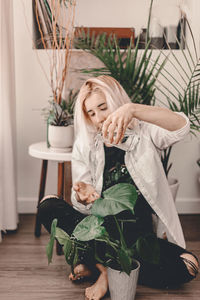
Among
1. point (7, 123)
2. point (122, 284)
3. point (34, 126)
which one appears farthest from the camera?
point (34, 126)

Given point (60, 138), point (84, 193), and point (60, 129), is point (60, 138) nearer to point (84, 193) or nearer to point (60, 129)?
point (60, 129)

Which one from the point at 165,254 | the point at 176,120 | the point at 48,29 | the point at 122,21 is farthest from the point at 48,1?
the point at 165,254

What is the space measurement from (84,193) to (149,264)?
447 millimetres

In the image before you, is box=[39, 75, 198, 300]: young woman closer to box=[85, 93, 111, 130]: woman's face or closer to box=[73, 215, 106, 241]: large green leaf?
box=[85, 93, 111, 130]: woman's face

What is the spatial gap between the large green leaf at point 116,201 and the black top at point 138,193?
0.29 m

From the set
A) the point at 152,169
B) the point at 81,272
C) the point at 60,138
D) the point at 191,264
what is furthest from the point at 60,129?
the point at 191,264

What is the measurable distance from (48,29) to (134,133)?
1172mm

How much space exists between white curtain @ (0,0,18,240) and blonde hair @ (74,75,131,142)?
587 millimetres

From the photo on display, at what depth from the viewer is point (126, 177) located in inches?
70.2

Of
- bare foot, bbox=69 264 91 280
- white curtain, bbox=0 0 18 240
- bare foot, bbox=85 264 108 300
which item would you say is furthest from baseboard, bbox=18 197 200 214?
bare foot, bbox=85 264 108 300

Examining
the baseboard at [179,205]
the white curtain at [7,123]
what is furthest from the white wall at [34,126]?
the white curtain at [7,123]

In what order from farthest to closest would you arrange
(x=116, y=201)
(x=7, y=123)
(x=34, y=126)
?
(x=34, y=126), (x=7, y=123), (x=116, y=201)

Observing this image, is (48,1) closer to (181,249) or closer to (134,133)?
(134,133)

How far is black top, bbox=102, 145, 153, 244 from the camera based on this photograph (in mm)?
1760
